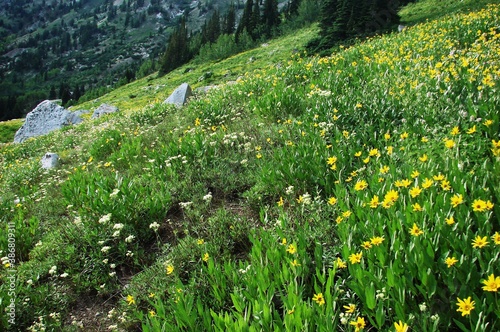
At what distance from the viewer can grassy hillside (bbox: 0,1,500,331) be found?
95.7 inches

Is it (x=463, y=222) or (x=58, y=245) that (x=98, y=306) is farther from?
(x=463, y=222)

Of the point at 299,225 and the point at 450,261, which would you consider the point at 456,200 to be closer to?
the point at 450,261

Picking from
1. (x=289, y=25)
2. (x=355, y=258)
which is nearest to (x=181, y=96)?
(x=355, y=258)

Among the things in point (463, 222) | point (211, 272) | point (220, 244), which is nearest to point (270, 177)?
point (220, 244)

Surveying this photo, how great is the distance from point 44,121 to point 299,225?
30102mm

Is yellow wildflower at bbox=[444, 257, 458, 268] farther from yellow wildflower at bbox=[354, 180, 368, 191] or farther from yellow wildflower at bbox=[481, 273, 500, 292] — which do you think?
yellow wildflower at bbox=[354, 180, 368, 191]

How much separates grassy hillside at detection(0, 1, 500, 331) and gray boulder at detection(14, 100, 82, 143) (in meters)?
22.6

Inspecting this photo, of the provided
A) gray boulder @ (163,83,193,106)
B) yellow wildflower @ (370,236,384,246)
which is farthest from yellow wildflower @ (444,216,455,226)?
gray boulder @ (163,83,193,106)

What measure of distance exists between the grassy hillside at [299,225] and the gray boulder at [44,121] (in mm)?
22573

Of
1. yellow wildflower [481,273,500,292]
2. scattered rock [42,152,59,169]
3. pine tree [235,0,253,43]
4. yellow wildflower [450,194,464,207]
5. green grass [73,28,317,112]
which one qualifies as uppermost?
pine tree [235,0,253,43]

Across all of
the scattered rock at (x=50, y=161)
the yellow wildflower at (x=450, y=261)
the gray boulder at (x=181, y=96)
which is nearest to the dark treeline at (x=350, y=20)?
the gray boulder at (x=181, y=96)

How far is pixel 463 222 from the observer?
2.57m

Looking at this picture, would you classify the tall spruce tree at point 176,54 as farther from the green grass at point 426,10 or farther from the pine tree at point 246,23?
the green grass at point 426,10

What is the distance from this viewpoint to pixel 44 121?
27.9m
